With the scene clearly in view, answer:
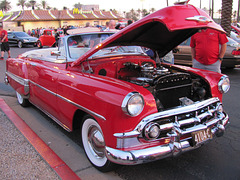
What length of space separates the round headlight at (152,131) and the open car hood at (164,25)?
3.19 feet

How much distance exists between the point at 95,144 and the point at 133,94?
87 centimetres

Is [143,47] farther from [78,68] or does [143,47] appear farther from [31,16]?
[31,16]

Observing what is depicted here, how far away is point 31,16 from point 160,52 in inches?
1665

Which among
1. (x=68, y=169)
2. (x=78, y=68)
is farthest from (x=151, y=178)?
(x=78, y=68)

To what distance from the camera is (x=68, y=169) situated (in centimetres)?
251

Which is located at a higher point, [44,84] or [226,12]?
[226,12]

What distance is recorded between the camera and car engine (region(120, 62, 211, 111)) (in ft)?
8.56

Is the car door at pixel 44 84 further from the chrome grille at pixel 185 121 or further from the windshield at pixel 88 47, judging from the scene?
the chrome grille at pixel 185 121

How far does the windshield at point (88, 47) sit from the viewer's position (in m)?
3.40

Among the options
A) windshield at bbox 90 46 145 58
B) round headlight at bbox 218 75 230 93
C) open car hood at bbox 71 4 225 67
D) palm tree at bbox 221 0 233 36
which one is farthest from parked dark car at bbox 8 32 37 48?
round headlight at bbox 218 75 230 93

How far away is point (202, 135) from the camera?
2.37 meters

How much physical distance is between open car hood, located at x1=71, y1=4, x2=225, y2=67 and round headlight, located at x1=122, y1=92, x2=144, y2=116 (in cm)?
77

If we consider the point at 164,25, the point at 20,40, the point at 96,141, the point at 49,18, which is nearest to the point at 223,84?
the point at 164,25

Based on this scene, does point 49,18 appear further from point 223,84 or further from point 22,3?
point 223,84
